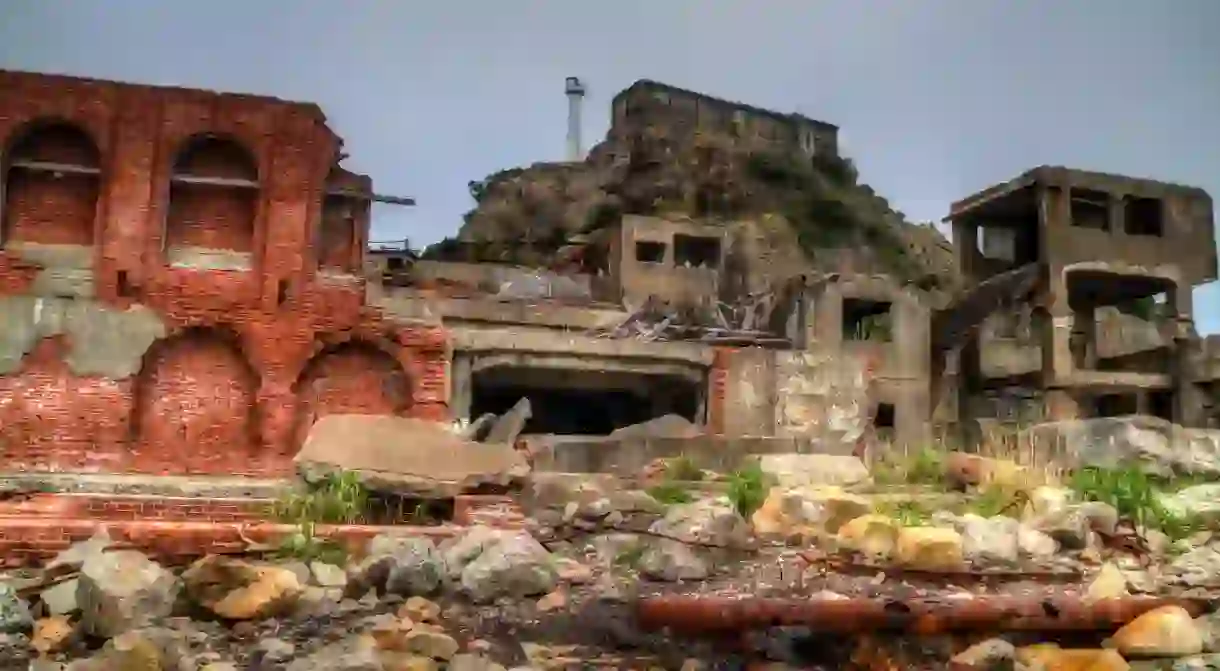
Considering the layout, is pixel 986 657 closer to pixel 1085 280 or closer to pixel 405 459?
pixel 405 459

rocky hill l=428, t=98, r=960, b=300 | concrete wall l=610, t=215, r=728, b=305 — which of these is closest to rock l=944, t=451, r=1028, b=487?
concrete wall l=610, t=215, r=728, b=305

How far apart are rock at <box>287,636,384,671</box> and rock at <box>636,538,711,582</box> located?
228 cm

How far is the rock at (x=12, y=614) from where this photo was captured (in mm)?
5367

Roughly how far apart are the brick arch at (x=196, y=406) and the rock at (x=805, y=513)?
865cm

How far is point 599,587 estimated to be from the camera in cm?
668

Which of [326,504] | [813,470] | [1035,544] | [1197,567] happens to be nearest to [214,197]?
[326,504]

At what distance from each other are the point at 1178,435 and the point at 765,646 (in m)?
7.89

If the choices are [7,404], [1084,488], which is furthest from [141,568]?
[7,404]

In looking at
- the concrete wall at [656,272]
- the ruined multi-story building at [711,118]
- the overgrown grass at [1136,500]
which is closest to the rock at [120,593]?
the overgrown grass at [1136,500]

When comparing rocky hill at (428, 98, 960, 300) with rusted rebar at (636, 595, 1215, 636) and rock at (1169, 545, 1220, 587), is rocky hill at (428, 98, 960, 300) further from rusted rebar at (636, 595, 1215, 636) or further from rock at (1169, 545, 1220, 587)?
rusted rebar at (636, 595, 1215, 636)

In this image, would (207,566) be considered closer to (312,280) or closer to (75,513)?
(75,513)

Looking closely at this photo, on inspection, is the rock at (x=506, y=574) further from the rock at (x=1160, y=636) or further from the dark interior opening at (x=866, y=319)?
the dark interior opening at (x=866, y=319)

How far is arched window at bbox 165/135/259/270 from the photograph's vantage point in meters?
14.6

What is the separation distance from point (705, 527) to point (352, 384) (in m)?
8.25
